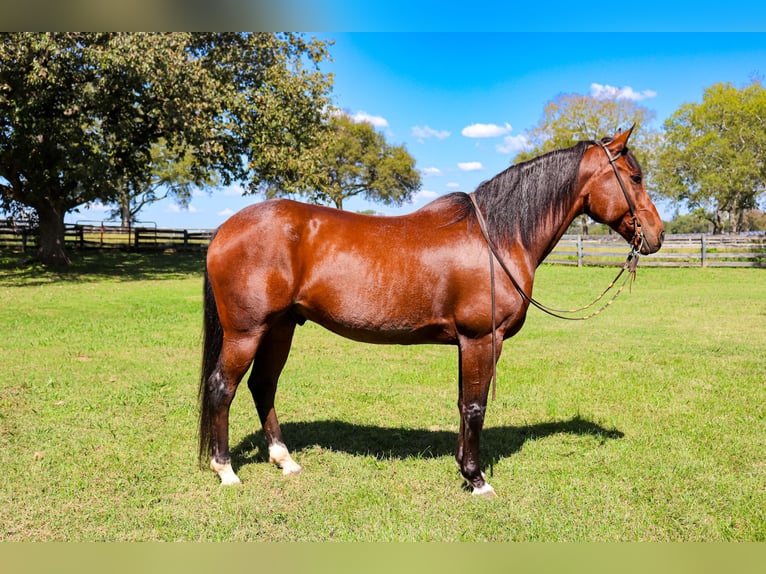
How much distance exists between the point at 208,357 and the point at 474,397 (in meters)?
2.03

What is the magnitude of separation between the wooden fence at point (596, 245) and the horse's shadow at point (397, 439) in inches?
565

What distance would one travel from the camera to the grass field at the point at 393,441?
11.7 feet

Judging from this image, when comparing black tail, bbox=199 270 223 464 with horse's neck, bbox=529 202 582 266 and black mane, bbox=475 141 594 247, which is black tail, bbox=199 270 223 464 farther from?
horse's neck, bbox=529 202 582 266

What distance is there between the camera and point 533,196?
420 centimetres

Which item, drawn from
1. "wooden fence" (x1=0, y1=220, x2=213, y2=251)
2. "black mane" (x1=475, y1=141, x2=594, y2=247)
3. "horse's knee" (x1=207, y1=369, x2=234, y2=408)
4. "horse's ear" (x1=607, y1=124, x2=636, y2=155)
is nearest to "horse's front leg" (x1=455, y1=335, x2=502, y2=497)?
"black mane" (x1=475, y1=141, x2=594, y2=247)

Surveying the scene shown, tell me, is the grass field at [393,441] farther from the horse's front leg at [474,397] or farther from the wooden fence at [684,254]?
the wooden fence at [684,254]

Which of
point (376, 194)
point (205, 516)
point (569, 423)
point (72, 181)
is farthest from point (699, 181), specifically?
point (205, 516)

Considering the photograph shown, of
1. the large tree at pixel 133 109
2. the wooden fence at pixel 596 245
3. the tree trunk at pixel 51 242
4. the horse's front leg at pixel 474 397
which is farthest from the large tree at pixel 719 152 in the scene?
the horse's front leg at pixel 474 397

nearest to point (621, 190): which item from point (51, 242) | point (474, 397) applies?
point (474, 397)

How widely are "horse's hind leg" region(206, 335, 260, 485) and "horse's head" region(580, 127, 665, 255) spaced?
270 cm

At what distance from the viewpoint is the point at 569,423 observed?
5527 millimetres

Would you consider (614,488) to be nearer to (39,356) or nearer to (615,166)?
(615,166)

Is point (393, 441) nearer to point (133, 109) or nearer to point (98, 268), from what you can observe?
point (133, 109)

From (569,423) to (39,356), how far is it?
6.98 metres
